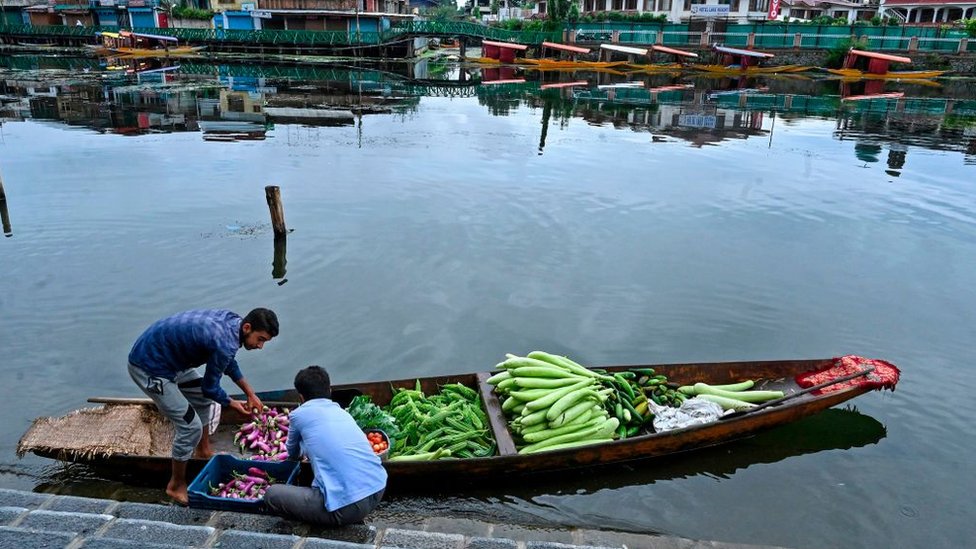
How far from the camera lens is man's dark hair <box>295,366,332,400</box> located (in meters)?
6.39

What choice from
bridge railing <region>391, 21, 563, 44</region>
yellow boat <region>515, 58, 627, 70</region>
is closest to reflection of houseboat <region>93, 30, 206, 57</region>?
bridge railing <region>391, 21, 563, 44</region>

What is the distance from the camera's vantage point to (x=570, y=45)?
73250 millimetres

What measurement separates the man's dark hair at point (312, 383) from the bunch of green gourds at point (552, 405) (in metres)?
2.94

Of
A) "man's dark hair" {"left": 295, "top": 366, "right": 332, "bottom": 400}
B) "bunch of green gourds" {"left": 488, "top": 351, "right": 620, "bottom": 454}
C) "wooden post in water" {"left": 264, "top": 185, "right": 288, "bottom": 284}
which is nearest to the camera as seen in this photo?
"man's dark hair" {"left": 295, "top": 366, "right": 332, "bottom": 400}

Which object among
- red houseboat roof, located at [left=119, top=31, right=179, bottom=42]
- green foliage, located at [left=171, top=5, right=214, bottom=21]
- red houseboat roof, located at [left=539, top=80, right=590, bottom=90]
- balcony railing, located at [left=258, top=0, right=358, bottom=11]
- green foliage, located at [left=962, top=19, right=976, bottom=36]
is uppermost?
balcony railing, located at [left=258, top=0, right=358, bottom=11]

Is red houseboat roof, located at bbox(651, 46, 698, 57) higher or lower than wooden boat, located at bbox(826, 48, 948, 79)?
higher

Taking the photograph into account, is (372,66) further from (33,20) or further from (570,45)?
(33,20)

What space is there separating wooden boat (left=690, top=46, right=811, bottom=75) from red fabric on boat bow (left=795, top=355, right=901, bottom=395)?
57.7 metres

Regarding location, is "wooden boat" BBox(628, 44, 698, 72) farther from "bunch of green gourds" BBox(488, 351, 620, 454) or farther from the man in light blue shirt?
the man in light blue shirt

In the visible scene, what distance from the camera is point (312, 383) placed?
6.39 metres

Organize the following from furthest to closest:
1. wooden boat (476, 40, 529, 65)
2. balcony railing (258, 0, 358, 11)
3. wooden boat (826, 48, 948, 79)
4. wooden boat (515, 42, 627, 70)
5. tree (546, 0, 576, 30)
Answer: tree (546, 0, 576, 30) < wooden boat (476, 40, 529, 65) < balcony railing (258, 0, 358, 11) < wooden boat (515, 42, 627, 70) < wooden boat (826, 48, 948, 79)

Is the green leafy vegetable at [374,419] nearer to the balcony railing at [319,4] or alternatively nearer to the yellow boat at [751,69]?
the yellow boat at [751,69]

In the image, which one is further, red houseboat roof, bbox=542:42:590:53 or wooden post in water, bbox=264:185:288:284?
red houseboat roof, bbox=542:42:590:53

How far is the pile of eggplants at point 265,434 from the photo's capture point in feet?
27.0
